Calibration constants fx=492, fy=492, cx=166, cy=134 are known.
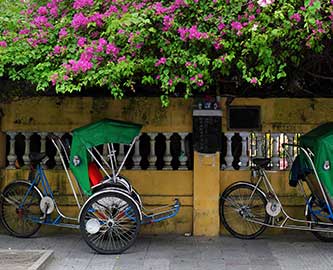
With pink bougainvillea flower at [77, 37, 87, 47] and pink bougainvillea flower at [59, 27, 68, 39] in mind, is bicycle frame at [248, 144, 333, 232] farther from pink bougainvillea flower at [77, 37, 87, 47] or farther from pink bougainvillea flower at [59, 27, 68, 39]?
pink bougainvillea flower at [59, 27, 68, 39]

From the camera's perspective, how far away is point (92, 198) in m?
6.46

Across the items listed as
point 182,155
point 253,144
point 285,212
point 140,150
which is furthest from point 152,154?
point 285,212

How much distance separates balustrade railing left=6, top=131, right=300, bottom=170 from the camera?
25.5 feet

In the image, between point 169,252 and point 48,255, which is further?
point 169,252

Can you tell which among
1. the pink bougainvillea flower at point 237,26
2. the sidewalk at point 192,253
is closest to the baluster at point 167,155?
the sidewalk at point 192,253

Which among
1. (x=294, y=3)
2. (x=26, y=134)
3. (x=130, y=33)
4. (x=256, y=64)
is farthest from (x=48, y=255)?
(x=294, y=3)

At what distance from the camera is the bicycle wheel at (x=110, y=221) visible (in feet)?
21.2

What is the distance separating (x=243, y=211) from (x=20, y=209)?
331cm

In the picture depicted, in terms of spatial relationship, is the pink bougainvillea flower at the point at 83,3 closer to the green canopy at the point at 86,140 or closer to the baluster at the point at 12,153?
the green canopy at the point at 86,140

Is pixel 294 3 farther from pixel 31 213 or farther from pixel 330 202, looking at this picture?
pixel 31 213

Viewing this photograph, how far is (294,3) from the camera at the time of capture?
543cm

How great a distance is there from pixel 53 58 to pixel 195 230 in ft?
11.0

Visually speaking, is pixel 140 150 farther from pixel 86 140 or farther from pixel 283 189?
pixel 283 189

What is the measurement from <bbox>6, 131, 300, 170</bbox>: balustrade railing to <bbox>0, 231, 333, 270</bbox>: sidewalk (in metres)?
1.14
